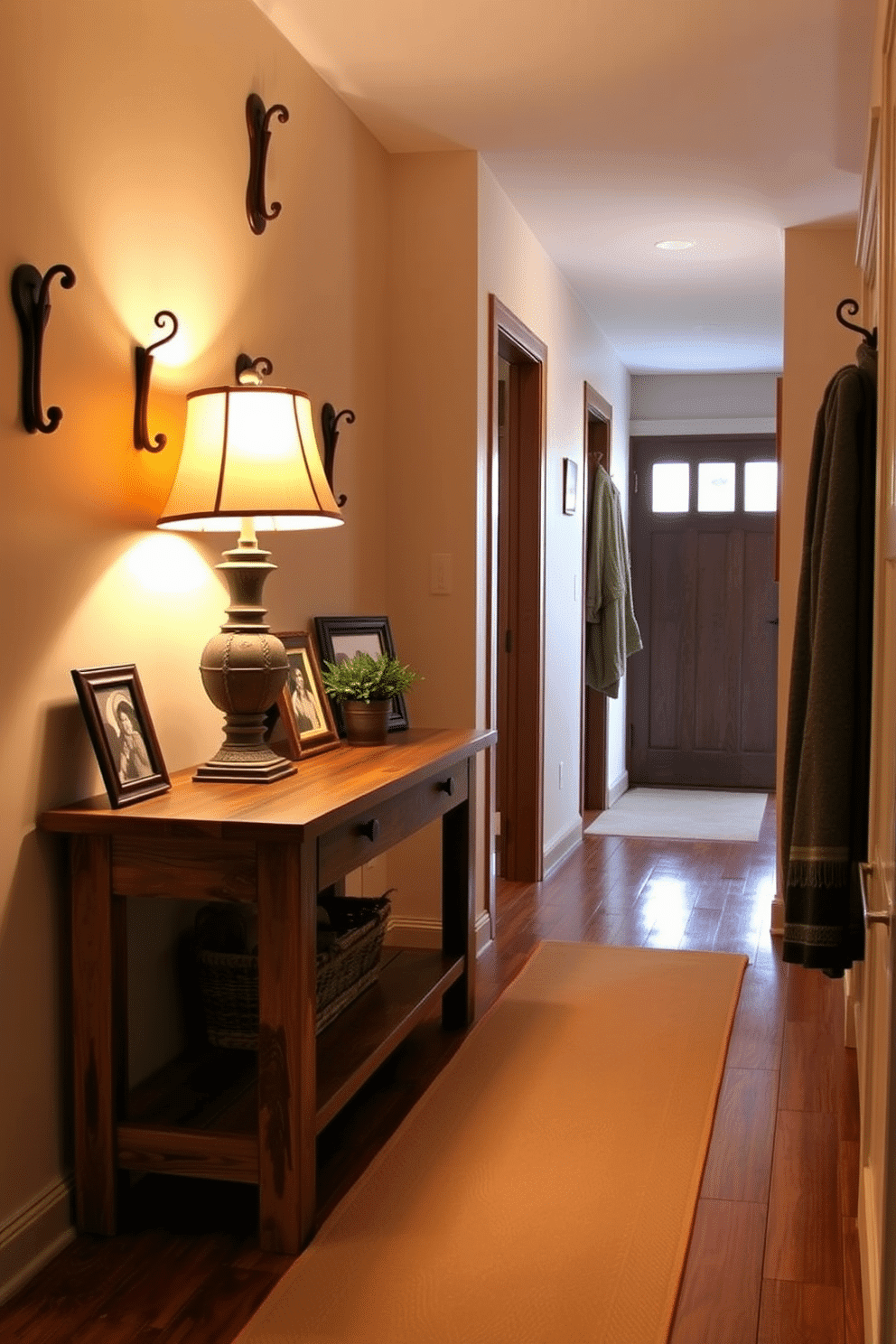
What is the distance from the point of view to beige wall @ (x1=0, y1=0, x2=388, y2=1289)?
7.00 feet

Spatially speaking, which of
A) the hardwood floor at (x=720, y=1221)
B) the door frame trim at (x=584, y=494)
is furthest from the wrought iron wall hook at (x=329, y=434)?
the door frame trim at (x=584, y=494)

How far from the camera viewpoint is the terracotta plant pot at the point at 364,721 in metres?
3.19

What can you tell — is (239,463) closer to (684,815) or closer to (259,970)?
(259,970)

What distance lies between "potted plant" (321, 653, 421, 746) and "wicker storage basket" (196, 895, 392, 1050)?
389 millimetres

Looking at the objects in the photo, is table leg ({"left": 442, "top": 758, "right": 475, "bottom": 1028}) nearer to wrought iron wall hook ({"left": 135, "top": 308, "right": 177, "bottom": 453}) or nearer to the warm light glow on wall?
the warm light glow on wall

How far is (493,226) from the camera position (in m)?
4.17

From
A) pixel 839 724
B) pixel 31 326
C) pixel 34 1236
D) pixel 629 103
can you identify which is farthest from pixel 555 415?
pixel 34 1236

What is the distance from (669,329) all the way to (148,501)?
4507 mm

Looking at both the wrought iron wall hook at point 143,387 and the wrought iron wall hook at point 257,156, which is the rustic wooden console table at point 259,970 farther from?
the wrought iron wall hook at point 257,156

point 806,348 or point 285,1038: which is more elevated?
point 806,348

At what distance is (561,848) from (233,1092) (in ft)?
10.6

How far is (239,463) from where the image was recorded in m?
2.46

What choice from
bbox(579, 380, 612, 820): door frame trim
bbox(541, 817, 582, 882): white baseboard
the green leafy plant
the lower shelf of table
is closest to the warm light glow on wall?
the green leafy plant

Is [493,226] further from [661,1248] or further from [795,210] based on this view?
[661,1248]
